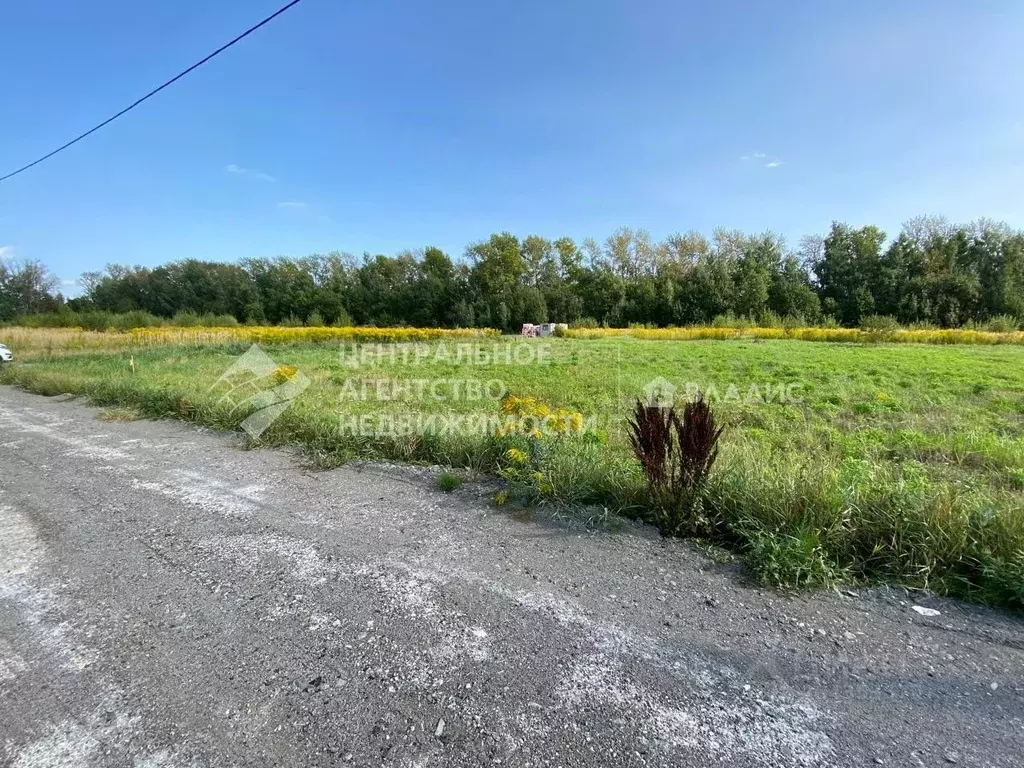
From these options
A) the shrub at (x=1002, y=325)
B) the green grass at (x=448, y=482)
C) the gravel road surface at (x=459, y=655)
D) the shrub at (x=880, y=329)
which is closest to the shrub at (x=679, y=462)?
the gravel road surface at (x=459, y=655)

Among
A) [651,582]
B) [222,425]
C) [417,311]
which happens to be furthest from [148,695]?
[417,311]

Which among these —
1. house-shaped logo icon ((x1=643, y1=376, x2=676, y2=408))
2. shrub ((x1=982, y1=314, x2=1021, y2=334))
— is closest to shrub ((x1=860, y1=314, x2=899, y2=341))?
shrub ((x1=982, y1=314, x2=1021, y2=334))

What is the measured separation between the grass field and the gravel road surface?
322 mm

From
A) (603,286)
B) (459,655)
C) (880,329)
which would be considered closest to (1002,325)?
(880,329)

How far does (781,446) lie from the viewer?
190 inches

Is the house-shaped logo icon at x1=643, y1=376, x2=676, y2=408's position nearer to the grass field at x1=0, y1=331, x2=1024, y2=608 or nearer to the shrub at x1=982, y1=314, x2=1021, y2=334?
the grass field at x1=0, y1=331, x2=1024, y2=608

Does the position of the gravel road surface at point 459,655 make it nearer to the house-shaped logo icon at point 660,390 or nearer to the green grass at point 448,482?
the green grass at point 448,482

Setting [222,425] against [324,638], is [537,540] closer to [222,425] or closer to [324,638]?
[324,638]

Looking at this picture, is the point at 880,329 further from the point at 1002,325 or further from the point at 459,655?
the point at 459,655

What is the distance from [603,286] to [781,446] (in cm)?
4427

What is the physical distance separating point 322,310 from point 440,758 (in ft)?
177

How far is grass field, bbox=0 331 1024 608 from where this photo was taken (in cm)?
243

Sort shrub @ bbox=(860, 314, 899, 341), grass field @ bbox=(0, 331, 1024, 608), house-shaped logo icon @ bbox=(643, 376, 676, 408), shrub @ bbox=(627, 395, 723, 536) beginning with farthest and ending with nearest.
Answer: shrub @ bbox=(860, 314, 899, 341)
house-shaped logo icon @ bbox=(643, 376, 676, 408)
shrub @ bbox=(627, 395, 723, 536)
grass field @ bbox=(0, 331, 1024, 608)

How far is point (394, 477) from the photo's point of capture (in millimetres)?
4105
